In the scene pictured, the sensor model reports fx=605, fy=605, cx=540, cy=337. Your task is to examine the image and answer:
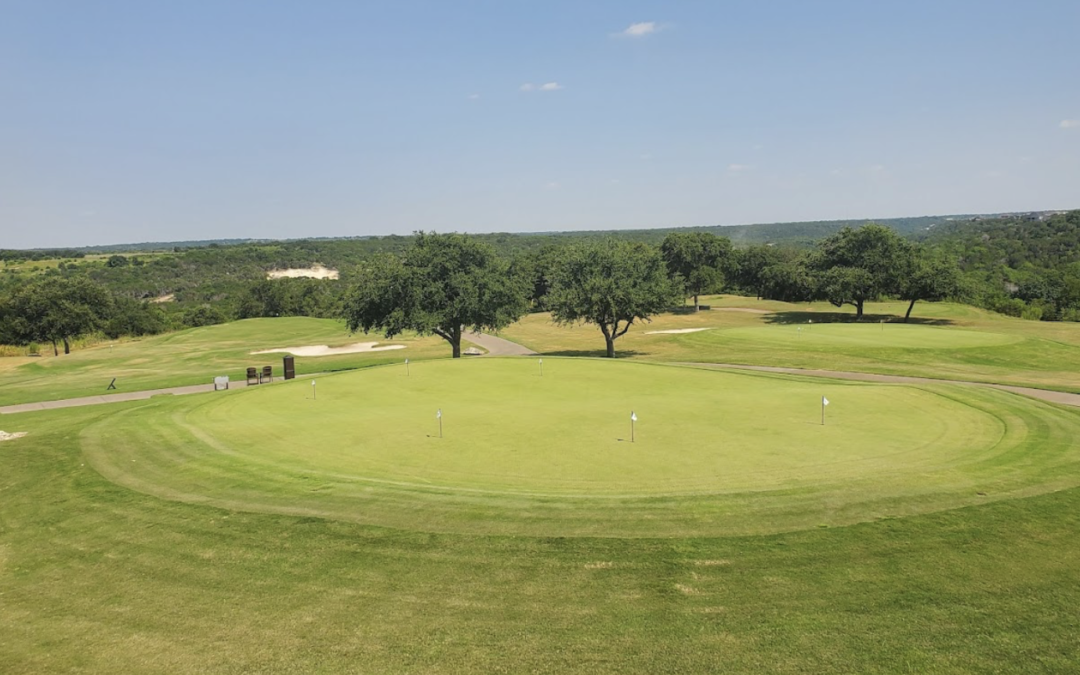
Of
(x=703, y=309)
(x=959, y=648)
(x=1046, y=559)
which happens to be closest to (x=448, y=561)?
(x=959, y=648)

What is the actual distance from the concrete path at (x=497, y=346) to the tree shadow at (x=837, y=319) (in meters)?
37.2

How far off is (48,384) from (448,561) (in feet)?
171

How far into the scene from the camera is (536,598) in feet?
31.6

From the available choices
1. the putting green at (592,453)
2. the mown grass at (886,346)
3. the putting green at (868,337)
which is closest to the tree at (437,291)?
the mown grass at (886,346)

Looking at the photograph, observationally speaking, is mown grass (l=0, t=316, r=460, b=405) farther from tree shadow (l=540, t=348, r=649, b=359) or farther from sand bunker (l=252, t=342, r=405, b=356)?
tree shadow (l=540, t=348, r=649, b=359)

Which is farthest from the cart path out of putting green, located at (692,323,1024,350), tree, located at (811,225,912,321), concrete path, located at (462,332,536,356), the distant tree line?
tree, located at (811,225,912,321)

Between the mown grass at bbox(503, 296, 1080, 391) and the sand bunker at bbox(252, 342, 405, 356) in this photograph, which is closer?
the mown grass at bbox(503, 296, 1080, 391)

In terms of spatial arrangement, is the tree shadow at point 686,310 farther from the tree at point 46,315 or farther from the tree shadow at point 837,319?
the tree at point 46,315

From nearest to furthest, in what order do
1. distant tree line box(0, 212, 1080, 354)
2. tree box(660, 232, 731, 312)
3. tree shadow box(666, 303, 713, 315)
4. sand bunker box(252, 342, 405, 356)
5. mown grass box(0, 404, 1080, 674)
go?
mown grass box(0, 404, 1080, 674)
distant tree line box(0, 212, 1080, 354)
sand bunker box(252, 342, 405, 356)
tree shadow box(666, 303, 713, 315)
tree box(660, 232, 731, 312)

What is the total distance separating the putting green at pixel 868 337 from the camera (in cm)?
4931

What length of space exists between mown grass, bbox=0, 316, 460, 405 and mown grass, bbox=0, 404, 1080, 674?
39222 mm

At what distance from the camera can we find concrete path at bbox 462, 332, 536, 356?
65.1m

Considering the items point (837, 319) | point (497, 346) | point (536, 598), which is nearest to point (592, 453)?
point (536, 598)

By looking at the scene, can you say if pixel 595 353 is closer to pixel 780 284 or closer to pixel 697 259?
pixel 697 259
